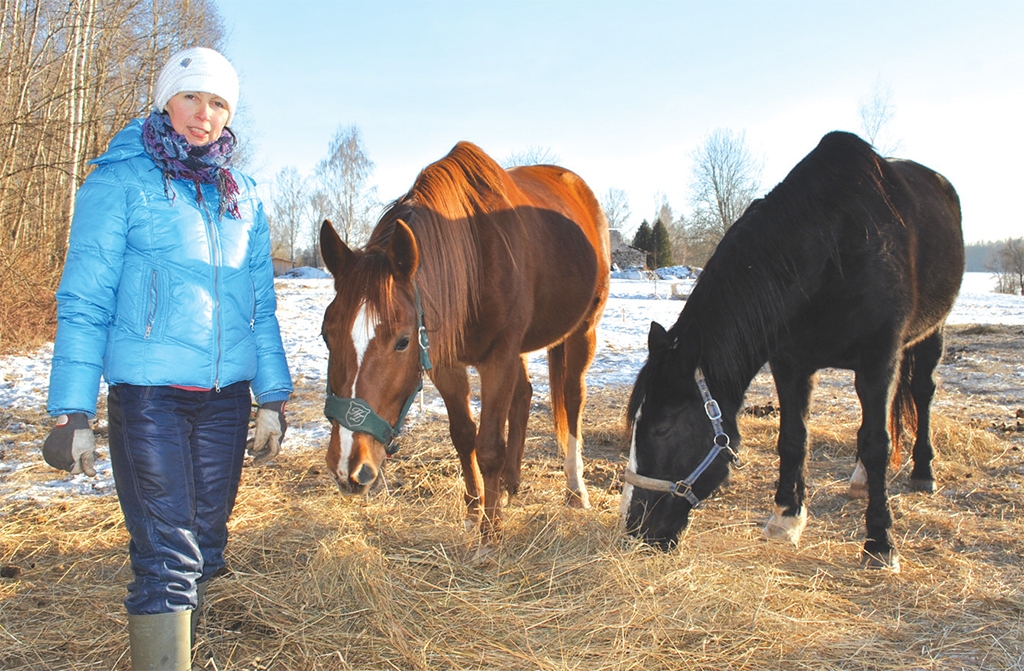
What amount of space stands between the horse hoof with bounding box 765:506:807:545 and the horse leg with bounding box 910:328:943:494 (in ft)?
3.96

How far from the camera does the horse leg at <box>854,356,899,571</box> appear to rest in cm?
287

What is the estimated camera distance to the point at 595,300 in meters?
4.36

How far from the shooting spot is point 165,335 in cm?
182

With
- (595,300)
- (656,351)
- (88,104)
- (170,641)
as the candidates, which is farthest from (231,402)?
(88,104)

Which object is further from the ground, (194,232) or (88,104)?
(88,104)

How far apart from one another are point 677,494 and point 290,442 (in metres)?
3.16

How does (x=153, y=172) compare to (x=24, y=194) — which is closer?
(x=153, y=172)

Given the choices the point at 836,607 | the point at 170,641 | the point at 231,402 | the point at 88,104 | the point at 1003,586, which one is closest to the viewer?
the point at 170,641

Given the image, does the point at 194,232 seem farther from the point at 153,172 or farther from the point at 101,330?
the point at 101,330

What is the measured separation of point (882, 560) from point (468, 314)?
7.16ft

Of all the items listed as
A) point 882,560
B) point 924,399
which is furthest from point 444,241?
point 924,399

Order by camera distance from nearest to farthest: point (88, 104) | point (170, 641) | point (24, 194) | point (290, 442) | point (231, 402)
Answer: point (170, 641) < point (231, 402) < point (290, 442) < point (24, 194) < point (88, 104)

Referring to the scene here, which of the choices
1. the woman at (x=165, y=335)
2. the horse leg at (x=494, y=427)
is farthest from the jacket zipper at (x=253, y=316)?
the horse leg at (x=494, y=427)

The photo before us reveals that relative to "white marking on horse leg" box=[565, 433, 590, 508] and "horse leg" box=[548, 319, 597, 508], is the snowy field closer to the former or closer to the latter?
"horse leg" box=[548, 319, 597, 508]
